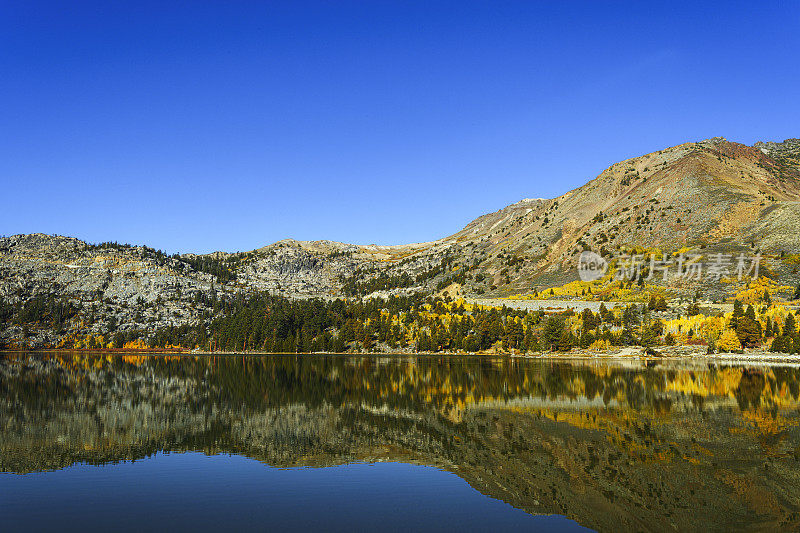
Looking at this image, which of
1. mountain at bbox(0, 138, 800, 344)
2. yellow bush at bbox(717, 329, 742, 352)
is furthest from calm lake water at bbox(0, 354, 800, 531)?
mountain at bbox(0, 138, 800, 344)

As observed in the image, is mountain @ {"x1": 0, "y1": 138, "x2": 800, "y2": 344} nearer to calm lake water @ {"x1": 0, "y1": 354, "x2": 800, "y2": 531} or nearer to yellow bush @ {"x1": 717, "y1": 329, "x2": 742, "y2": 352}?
yellow bush @ {"x1": 717, "y1": 329, "x2": 742, "y2": 352}

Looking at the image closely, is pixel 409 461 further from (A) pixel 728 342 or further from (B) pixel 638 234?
(B) pixel 638 234

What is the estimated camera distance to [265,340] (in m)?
144

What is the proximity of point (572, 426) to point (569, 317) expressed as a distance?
82.9m

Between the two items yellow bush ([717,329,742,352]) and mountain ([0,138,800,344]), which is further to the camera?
mountain ([0,138,800,344])

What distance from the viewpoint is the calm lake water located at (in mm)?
16359

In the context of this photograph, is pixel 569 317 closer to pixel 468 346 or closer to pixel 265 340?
pixel 468 346

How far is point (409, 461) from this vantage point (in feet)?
76.9

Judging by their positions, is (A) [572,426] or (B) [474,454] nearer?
(B) [474,454]

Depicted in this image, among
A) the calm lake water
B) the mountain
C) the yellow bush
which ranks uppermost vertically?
the mountain

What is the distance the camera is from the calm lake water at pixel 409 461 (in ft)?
53.7

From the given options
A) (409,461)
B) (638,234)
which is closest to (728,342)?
(638,234)

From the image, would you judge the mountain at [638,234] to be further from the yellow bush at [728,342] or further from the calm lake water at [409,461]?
the calm lake water at [409,461]

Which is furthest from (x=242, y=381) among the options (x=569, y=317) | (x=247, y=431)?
(x=569, y=317)
